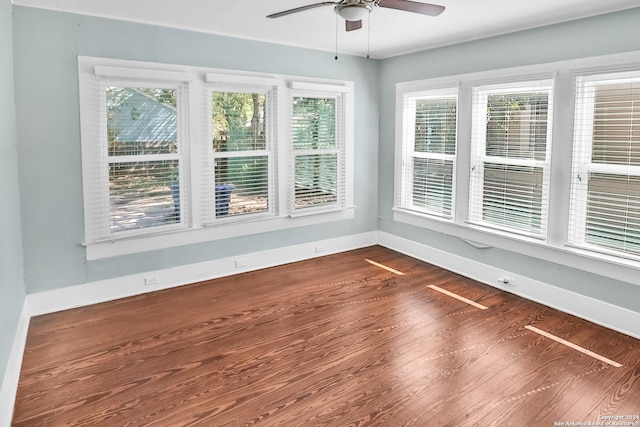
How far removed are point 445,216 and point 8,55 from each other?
167 inches

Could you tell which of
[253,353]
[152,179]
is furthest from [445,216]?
[152,179]

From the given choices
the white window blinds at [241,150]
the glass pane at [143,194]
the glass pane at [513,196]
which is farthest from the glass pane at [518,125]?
the glass pane at [143,194]

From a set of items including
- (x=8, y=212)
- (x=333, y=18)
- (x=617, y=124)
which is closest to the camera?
(x=8, y=212)

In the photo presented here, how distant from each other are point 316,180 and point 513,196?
86.5 inches

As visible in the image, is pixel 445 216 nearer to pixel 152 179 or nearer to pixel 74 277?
pixel 152 179

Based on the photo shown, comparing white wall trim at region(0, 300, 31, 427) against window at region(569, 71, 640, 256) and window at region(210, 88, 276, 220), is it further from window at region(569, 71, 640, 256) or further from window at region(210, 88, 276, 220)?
window at region(569, 71, 640, 256)

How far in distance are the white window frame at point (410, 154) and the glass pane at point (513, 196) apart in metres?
0.43

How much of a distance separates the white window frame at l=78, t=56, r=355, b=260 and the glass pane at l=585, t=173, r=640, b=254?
273 cm

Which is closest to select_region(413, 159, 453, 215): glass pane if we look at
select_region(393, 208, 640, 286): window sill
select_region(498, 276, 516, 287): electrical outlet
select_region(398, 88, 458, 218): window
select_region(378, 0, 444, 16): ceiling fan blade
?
select_region(398, 88, 458, 218): window

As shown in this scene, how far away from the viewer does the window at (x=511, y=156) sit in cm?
393

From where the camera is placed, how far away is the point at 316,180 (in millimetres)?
5316

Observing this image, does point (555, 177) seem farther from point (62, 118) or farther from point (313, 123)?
point (62, 118)

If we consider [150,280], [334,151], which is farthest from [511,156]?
[150,280]

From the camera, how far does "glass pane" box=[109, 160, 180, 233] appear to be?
156 inches
